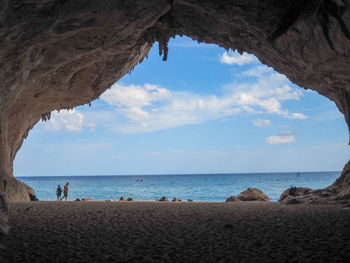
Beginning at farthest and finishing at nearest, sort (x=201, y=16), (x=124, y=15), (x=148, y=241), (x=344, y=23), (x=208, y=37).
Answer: (x=208, y=37) < (x=201, y=16) < (x=124, y=15) < (x=344, y=23) < (x=148, y=241)

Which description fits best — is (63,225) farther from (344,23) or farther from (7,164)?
(7,164)

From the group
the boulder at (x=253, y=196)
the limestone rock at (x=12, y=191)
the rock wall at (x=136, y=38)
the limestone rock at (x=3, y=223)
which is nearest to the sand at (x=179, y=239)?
the limestone rock at (x=3, y=223)

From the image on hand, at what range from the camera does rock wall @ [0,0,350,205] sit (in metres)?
7.46

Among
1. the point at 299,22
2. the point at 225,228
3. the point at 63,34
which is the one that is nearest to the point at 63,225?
the point at 225,228

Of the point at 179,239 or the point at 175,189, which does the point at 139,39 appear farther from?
the point at 175,189

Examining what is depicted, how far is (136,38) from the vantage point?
38.3 ft

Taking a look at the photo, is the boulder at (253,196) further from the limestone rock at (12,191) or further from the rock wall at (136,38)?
the limestone rock at (12,191)

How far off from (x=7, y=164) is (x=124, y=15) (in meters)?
10.2

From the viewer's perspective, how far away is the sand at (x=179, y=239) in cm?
373

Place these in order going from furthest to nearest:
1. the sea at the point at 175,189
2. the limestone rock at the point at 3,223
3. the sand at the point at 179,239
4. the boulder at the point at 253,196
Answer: the sea at the point at 175,189 < the boulder at the point at 253,196 < the limestone rock at the point at 3,223 < the sand at the point at 179,239

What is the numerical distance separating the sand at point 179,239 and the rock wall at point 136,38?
4.88 metres

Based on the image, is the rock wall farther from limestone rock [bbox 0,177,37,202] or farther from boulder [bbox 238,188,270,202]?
boulder [bbox 238,188,270,202]

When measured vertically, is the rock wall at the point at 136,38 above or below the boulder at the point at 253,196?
above

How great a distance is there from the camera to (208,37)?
12086 millimetres
